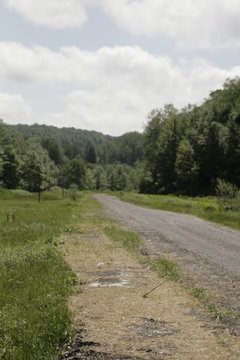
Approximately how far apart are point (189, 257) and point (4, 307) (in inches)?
350

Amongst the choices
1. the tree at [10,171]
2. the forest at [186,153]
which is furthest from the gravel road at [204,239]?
the tree at [10,171]

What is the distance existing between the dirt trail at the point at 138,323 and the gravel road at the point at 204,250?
1235mm

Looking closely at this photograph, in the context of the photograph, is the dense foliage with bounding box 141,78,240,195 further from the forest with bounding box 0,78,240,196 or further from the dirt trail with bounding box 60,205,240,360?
the dirt trail with bounding box 60,205,240,360

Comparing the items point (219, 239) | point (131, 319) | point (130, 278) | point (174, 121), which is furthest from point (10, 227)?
point (174, 121)

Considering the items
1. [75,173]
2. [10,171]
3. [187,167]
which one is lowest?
[10,171]

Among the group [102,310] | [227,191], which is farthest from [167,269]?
[227,191]

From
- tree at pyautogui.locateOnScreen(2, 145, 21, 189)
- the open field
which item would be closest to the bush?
the open field

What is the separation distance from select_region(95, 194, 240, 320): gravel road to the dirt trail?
4.05 feet

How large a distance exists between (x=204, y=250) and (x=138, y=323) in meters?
10.0

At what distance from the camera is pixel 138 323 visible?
8.23m

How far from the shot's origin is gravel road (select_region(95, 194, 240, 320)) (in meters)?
11.6

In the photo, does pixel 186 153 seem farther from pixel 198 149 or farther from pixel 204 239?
pixel 204 239

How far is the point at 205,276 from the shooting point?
12766mm

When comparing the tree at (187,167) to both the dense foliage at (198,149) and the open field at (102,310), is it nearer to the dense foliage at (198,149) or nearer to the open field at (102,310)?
the dense foliage at (198,149)
